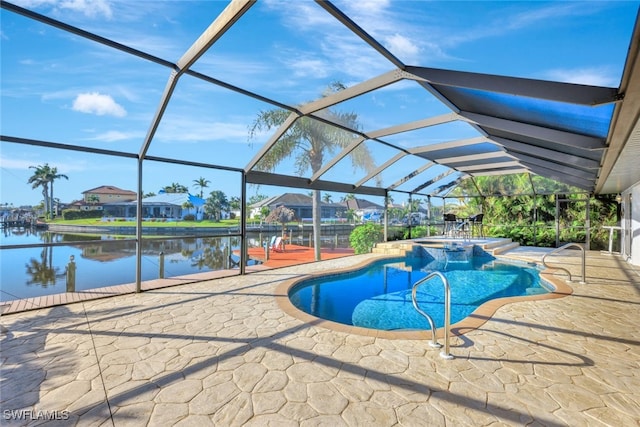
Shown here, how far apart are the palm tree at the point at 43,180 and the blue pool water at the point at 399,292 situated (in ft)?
17.9

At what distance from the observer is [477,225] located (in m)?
17.1

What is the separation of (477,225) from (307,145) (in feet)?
35.0

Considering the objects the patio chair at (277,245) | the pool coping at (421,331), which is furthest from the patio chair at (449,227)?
the patio chair at (277,245)

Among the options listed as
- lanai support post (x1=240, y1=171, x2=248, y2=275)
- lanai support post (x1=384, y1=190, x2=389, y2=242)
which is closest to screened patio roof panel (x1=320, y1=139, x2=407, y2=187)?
lanai support post (x1=384, y1=190, x2=389, y2=242)

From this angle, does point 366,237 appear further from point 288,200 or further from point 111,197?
point 288,200

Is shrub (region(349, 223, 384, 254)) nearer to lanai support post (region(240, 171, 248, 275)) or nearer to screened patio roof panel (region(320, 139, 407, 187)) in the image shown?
screened patio roof panel (region(320, 139, 407, 187))

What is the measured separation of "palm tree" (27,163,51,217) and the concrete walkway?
2.57 m

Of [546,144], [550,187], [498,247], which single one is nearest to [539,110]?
[546,144]

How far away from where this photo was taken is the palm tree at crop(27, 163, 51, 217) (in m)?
6.09

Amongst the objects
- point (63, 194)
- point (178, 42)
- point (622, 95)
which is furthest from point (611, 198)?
point (63, 194)

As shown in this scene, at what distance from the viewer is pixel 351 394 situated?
2672mm

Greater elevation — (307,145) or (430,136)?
(307,145)

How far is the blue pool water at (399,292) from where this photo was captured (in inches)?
226

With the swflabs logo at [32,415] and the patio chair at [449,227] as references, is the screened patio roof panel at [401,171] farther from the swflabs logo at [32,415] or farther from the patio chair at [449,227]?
the swflabs logo at [32,415]
